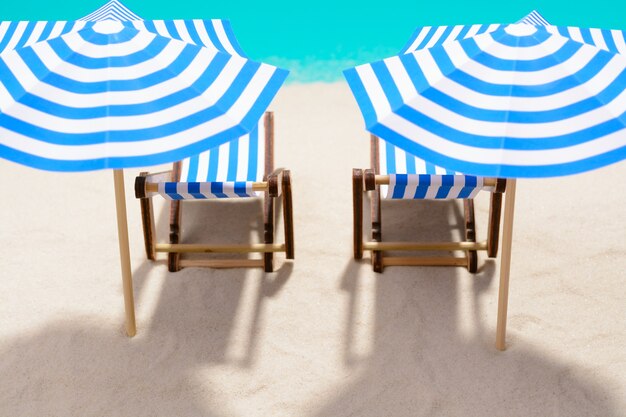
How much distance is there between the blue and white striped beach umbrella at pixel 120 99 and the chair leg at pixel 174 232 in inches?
51.1

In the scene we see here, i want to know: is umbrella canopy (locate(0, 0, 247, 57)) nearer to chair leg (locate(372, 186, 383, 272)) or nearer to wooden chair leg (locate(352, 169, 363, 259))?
wooden chair leg (locate(352, 169, 363, 259))

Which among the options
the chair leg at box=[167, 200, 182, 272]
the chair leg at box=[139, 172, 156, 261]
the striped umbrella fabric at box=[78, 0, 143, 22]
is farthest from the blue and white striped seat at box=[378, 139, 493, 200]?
the striped umbrella fabric at box=[78, 0, 143, 22]

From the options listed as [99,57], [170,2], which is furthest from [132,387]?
[170,2]

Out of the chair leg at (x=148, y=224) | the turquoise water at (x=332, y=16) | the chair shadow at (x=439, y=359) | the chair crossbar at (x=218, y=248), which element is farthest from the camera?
the turquoise water at (x=332, y=16)

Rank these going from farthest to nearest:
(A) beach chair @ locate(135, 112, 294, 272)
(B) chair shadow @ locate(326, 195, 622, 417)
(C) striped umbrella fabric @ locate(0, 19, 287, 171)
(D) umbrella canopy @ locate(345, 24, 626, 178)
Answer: (A) beach chair @ locate(135, 112, 294, 272), (B) chair shadow @ locate(326, 195, 622, 417), (C) striped umbrella fabric @ locate(0, 19, 287, 171), (D) umbrella canopy @ locate(345, 24, 626, 178)

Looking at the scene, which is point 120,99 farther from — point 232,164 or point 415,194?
point 415,194

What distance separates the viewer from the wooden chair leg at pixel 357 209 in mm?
4070

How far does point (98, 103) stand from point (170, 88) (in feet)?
1.02

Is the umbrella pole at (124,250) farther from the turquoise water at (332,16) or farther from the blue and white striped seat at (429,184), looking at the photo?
the turquoise water at (332,16)

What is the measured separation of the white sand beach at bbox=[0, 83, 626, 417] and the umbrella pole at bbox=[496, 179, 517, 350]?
0.34ft

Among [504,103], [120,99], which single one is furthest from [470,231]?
[120,99]

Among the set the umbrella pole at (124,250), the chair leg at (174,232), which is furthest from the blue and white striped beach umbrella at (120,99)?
the chair leg at (174,232)

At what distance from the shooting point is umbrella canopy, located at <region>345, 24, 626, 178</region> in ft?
9.35

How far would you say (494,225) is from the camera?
167 inches
